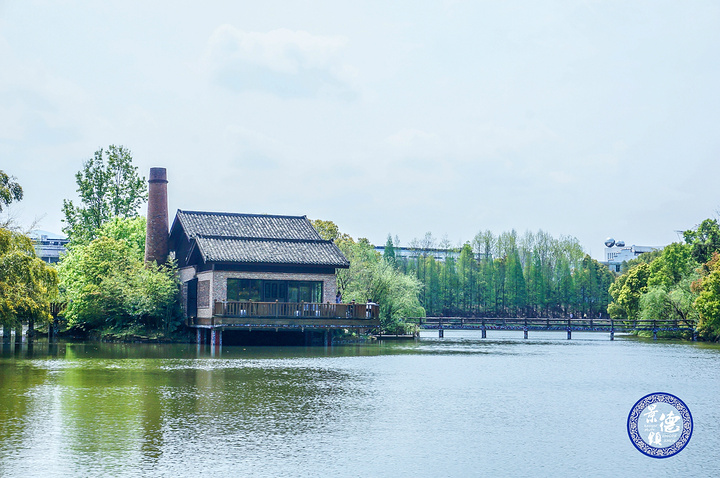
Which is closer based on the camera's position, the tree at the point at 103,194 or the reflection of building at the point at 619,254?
the tree at the point at 103,194

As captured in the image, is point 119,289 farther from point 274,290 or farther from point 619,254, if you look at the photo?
point 619,254

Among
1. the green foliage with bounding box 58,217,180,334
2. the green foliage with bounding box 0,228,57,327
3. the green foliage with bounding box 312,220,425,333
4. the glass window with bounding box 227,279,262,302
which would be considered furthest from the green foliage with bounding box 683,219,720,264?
the green foliage with bounding box 0,228,57,327

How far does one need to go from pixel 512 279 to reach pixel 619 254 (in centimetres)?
7708

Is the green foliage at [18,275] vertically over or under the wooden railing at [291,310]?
over

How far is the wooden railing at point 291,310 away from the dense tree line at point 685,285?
27.2 metres

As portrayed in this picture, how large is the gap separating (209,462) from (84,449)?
2.25 meters

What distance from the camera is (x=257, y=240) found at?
47125mm

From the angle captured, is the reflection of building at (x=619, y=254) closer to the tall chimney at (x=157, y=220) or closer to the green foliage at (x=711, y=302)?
the green foliage at (x=711, y=302)

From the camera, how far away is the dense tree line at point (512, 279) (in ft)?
366

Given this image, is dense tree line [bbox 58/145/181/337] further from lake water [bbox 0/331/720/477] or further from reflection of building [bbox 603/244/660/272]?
reflection of building [bbox 603/244/660/272]

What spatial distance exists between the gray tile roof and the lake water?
1583 centimetres

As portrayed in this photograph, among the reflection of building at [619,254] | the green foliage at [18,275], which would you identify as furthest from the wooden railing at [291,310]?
the reflection of building at [619,254]

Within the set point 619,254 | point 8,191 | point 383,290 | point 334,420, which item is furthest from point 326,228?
point 619,254

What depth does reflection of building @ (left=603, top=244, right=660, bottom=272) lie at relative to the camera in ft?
561
